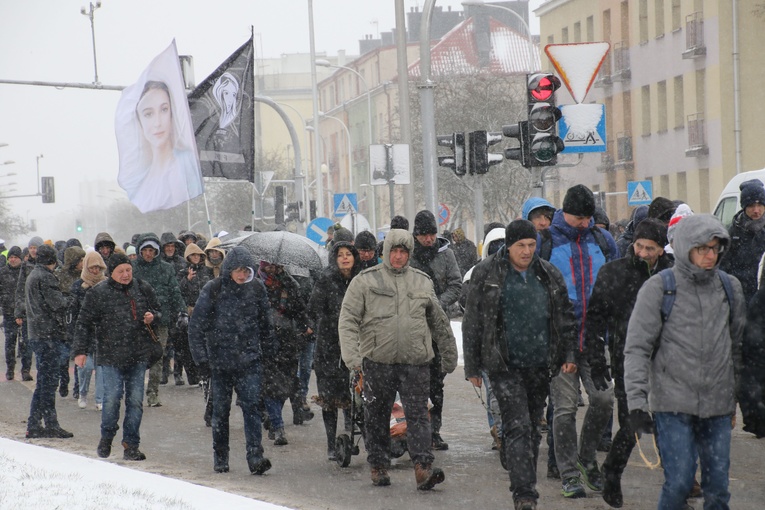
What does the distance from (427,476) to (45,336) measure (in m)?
5.93

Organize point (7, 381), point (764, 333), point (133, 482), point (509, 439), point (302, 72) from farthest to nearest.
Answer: point (302, 72) → point (7, 381) → point (133, 482) → point (509, 439) → point (764, 333)

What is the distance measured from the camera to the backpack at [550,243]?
366 inches

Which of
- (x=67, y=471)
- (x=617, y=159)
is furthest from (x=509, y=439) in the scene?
(x=617, y=159)

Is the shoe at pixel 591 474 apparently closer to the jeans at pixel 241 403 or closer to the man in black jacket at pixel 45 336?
the jeans at pixel 241 403

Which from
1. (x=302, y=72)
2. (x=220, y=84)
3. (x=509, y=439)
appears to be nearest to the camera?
(x=509, y=439)

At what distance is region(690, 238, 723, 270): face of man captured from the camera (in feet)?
21.9

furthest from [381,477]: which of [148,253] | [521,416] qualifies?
[148,253]

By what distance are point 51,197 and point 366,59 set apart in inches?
829

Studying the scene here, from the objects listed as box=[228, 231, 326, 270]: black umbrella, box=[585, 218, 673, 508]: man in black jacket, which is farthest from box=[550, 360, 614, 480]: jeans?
box=[228, 231, 326, 270]: black umbrella

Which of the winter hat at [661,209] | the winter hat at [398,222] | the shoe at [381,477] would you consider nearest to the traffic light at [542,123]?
the winter hat at [398,222]

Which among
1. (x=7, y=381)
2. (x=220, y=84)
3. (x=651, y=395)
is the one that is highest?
(x=220, y=84)

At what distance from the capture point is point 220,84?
1553 centimetres

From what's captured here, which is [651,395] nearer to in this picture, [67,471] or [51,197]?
[67,471]

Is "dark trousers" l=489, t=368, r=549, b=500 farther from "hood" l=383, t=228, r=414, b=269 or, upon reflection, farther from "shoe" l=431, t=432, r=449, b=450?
"shoe" l=431, t=432, r=449, b=450
